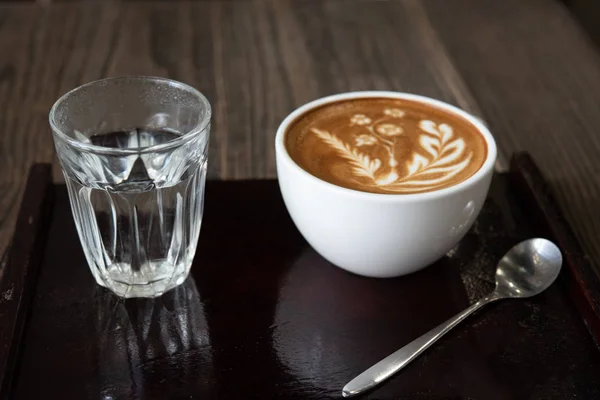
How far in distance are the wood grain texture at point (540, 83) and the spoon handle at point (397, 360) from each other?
0.22 metres

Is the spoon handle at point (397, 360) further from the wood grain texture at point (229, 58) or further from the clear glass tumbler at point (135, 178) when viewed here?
the wood grain texture at point (229, 58)

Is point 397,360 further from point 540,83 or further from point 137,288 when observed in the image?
point 540,83

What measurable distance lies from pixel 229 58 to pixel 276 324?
0.59 meters

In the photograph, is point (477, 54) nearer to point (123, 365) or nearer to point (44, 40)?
point (44, 40)

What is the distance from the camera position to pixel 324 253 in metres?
0.61

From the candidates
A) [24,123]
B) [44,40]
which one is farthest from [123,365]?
[44,40]

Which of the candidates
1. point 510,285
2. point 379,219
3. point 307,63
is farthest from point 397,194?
point 307,63

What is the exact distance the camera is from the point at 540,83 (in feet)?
3.41

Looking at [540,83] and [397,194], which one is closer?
[397,194]

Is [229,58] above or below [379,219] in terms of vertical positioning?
below

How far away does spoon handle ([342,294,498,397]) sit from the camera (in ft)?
1.65

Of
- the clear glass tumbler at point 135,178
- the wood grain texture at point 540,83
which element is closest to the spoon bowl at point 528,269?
the wood grain texture at point 540,83

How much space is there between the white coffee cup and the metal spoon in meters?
0.05

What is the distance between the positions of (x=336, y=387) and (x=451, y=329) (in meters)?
0.11
